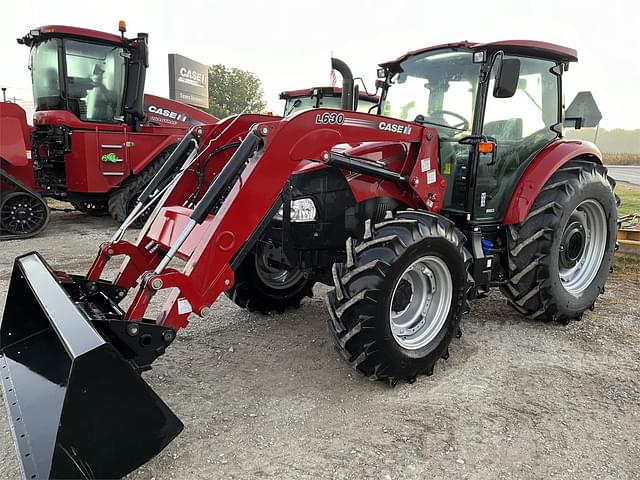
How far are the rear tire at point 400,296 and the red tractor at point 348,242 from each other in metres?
0.01

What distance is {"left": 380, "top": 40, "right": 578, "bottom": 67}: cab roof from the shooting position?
12.5 ft

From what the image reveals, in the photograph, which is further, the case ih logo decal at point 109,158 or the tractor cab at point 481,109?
the case ih logo decal at point 109,158

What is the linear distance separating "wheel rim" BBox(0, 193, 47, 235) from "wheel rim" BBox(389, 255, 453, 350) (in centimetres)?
721

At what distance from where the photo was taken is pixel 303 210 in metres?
3.45

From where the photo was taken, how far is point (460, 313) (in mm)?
3441

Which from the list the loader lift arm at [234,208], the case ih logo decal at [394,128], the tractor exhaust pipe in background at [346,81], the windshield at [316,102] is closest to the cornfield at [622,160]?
the windshield at [316,102]

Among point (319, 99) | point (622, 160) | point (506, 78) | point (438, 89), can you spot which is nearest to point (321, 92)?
point (319, 99)

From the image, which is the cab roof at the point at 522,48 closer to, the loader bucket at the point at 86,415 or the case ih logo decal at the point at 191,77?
the loader bucket at the point at 86,415

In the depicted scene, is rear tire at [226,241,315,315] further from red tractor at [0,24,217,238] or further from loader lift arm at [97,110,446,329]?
red tractor at [0,24,217,238]

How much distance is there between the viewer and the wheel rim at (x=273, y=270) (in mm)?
4215

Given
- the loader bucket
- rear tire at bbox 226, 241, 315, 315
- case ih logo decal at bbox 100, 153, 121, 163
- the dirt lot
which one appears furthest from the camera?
case ih logo decal at bbox 100, 153, 121, 163

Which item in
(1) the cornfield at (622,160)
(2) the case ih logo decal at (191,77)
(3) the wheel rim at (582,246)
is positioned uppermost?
(2) the case ih logo decal at (191,77)

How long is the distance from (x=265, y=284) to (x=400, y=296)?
4.90ft

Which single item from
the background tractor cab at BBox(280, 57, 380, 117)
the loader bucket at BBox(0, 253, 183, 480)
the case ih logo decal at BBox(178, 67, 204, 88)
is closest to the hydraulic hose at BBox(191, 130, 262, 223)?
the loader bucket at BBox(0, 253, 183, 480)
